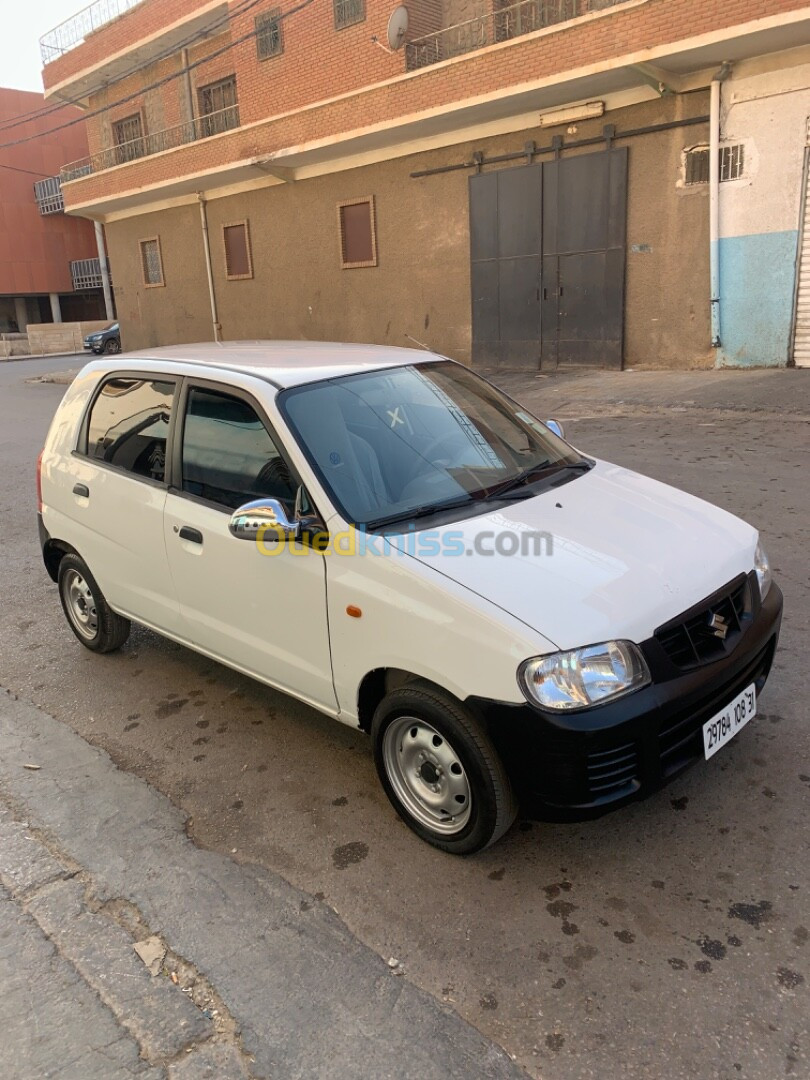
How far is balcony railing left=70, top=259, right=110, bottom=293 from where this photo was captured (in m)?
47.0

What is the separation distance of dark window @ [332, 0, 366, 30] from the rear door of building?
4729 millimetres

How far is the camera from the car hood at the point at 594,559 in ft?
8.27

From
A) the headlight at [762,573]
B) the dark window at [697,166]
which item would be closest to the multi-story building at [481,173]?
the dark window at [697,166]

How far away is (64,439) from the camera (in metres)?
4.55

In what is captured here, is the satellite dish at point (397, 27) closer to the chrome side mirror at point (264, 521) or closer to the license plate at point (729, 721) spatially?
the chrome side mirror at point (264, 521)

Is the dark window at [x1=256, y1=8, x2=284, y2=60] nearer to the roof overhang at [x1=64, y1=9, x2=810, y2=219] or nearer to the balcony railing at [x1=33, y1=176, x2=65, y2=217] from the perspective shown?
the roof overhang at [x1=64, y1=9, x2=810, y2=219]

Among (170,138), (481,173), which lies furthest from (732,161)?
(170,138)

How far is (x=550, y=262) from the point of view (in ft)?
50.0

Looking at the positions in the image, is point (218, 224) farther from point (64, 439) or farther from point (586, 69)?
point (64, 439)

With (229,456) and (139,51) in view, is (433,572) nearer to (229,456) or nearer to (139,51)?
(229,456)

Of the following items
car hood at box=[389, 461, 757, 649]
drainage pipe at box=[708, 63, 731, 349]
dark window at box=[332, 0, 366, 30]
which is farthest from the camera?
dark window at box=[332, 0, 366, 30]

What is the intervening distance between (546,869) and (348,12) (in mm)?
19139

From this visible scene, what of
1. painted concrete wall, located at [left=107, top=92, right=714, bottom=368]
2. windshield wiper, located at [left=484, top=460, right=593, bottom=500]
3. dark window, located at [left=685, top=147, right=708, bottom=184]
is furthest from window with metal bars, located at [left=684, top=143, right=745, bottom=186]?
windshield wiper, located at [left=484, top=460, right=593, bottom=500]

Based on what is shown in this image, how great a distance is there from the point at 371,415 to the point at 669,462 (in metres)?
5.44
